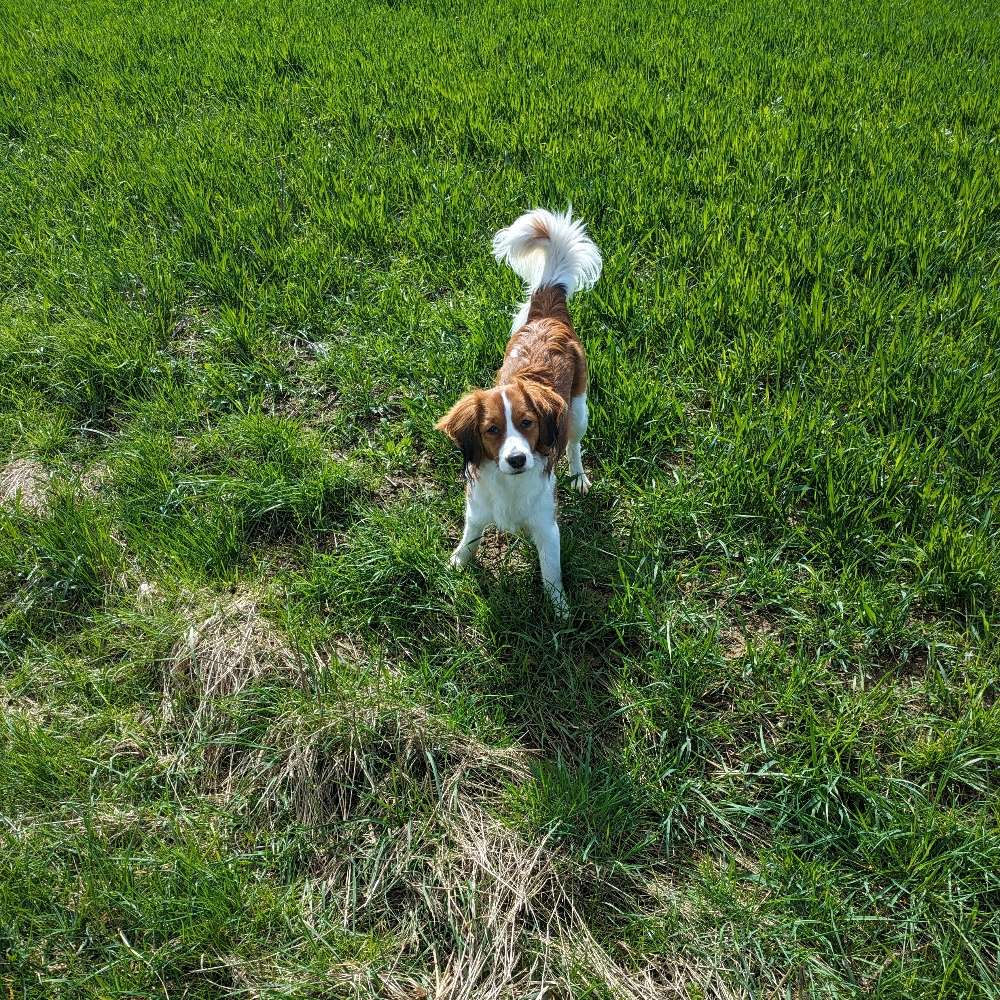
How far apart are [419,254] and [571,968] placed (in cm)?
398

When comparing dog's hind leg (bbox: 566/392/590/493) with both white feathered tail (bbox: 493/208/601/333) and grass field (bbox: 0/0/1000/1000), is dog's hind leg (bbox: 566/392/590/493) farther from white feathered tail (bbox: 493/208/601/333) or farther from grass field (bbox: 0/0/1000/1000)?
white feathered tail (bbox: 493/208/601/333)

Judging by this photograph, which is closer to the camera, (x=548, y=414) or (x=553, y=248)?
(x=548, y=414)

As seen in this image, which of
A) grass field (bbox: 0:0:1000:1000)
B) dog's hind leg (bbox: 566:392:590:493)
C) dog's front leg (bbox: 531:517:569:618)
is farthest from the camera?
dog's hind leg (bbox: 566:392:590:493)

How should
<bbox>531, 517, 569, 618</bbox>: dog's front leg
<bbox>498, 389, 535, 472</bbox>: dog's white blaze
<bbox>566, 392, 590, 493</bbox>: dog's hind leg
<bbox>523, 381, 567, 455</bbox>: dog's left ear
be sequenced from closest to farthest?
<bbox>498, 389, 535, 472</bbox>: dog's white blaze
<bbox>523, 381, 567, 455</bbox>: dog's left ear
<bbox>531, 517, 569, 618</bbox>: dog's front leg
<bbox>566, 392, 590, 493</bbox>: dog's hind leg

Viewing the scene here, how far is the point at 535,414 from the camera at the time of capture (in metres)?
2.49

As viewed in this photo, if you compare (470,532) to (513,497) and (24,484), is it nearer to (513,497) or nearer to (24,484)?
(513,497)

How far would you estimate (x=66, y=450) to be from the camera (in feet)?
11.8

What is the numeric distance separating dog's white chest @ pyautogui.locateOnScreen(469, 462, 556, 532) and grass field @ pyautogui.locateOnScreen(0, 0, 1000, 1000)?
33 cm

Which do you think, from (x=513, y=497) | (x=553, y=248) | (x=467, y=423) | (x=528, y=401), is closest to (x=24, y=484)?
(x=467, y=423)

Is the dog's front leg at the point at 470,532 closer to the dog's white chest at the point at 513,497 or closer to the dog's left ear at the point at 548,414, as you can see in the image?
the dog's white chest at the point at 513,497

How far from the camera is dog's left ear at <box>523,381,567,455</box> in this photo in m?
2.50

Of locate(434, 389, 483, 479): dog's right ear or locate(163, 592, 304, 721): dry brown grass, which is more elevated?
locate(434, 389, 483, 479): dog's right ear

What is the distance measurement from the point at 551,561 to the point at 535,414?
0.62 m

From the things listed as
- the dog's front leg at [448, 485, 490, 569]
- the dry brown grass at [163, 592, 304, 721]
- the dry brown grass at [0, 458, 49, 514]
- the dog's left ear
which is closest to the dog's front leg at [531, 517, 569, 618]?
the dog's front leg at [448, 485, 490, 569]
